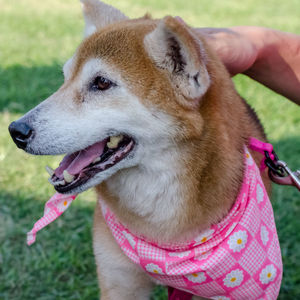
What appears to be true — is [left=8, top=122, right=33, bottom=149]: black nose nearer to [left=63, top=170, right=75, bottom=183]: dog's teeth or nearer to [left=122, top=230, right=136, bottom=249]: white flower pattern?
[left=63, top=170, right=75, bottom=183]: dog's teeth

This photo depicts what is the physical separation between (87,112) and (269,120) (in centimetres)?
359

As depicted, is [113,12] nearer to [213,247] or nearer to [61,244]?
[213,247]

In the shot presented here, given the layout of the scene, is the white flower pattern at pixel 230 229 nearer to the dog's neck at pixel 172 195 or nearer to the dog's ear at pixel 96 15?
the dog's neck at pixel 172 195

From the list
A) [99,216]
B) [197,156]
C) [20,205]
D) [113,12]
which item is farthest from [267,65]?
[20,205]

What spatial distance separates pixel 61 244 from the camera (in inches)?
134

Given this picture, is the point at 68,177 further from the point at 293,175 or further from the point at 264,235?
the point at 293,175

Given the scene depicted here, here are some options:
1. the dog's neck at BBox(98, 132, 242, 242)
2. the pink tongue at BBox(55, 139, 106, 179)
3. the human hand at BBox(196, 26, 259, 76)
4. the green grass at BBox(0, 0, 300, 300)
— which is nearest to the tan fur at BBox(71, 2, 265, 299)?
the dog's neck at BBox(98, 132, 242, 242)

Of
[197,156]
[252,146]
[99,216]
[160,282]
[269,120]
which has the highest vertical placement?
[197,156]

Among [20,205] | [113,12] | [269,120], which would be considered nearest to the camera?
[113,12]

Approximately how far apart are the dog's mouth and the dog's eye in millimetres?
223

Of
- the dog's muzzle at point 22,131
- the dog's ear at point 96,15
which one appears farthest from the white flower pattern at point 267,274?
the dog's ear at point 96,15

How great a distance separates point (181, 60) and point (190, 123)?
27 cm

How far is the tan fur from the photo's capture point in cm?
209

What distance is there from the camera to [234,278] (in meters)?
2.29
